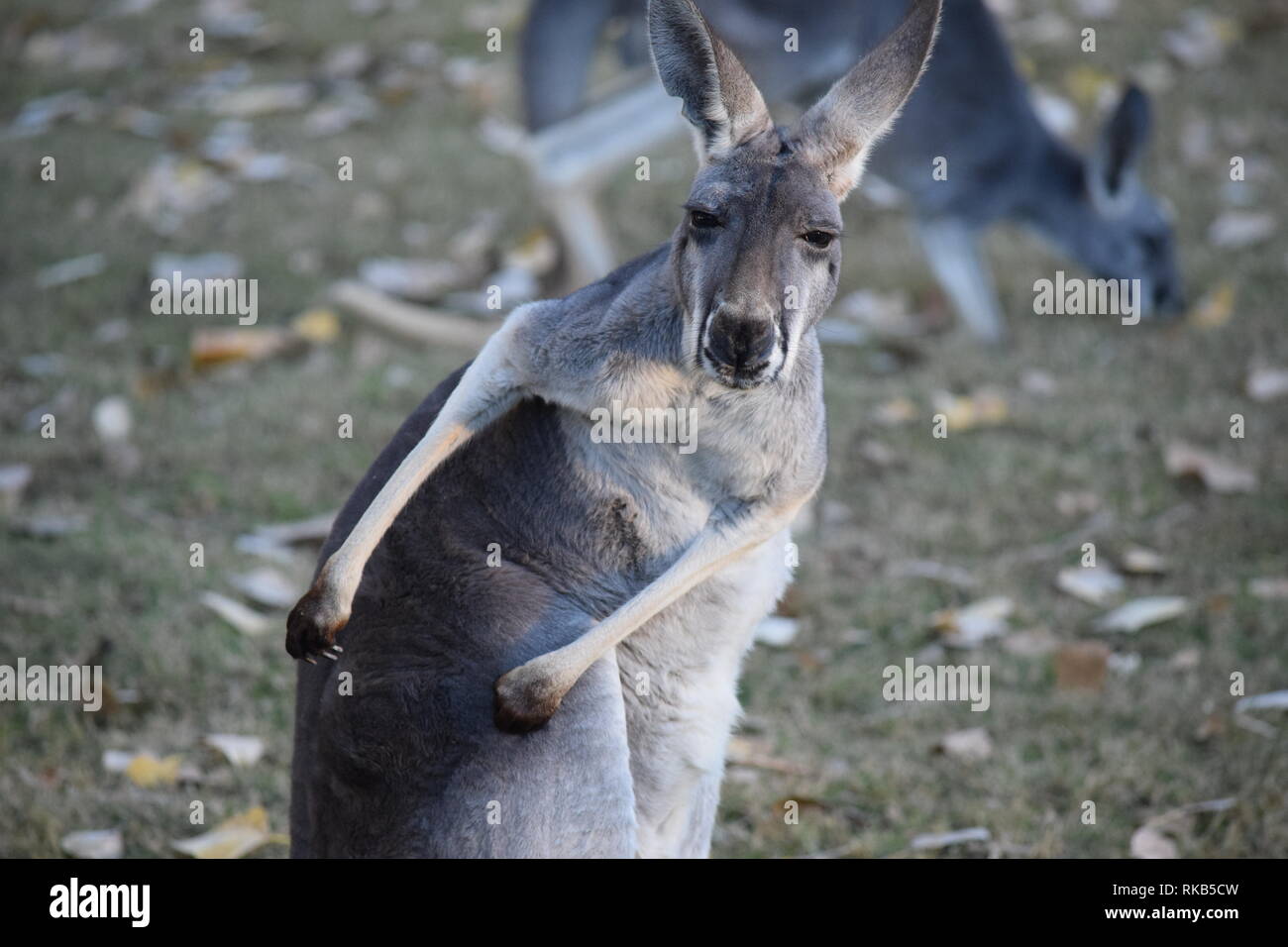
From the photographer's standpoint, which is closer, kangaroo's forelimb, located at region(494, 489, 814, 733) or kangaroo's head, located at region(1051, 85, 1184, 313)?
kangaroo's forelimb, located at region(494, 489, 814, 733)

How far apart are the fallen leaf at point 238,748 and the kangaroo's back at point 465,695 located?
742 mm

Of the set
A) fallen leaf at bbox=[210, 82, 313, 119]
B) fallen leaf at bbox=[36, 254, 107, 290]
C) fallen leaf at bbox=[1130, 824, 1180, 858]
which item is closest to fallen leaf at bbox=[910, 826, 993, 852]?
fallen leaf at bbox=[1130, 824, 1180, 858]

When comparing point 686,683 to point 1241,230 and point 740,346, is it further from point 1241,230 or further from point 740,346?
point 1241,230

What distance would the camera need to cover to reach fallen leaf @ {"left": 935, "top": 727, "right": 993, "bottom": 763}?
122 inches

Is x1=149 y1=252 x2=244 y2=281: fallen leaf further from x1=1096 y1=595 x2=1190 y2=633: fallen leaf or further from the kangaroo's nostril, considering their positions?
the kangaroo's nostril

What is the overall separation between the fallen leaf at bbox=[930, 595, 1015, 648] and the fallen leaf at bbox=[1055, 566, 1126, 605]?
0.18 metres

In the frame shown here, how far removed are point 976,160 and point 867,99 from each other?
313cm

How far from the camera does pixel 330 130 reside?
253 inches

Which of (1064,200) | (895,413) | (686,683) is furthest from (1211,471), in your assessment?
(686,683)

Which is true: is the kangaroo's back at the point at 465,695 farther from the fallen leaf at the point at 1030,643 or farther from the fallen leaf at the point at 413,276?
the fallen leaf at the point at 413,276

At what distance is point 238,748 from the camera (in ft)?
9.79
